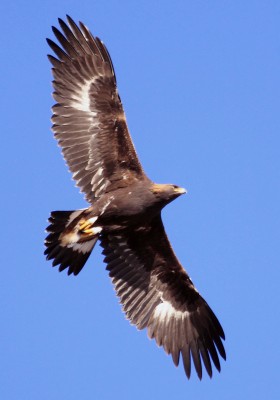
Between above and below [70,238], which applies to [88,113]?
above

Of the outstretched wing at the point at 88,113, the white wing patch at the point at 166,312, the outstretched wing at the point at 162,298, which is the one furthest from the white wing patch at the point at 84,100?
the white wing patch at the point at 166,312

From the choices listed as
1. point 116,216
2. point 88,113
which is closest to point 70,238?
point 116,216

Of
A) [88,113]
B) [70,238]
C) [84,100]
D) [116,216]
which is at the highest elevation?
[84,100]

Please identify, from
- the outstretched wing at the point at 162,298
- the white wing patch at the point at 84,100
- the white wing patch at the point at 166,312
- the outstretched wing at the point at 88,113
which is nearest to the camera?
the outstretched wing at the point at 88,113

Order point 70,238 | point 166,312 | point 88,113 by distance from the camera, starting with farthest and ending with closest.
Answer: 1. point 166,312
2. point 88,113
3. point 70,238

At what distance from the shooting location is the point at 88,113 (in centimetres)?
1348

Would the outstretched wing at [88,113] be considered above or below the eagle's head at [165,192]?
above

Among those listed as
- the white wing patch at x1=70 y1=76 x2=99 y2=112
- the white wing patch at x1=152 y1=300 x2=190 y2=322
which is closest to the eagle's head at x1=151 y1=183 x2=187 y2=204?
the white wing patch at x1=70 y1=76 x2=99 y2=112

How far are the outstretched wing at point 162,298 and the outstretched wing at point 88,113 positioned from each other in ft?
3.20

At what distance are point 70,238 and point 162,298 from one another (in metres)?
1.95

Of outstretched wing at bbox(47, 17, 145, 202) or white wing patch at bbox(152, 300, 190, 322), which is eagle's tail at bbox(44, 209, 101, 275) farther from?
white wing patch at bbox(152, 300, 190, 322)

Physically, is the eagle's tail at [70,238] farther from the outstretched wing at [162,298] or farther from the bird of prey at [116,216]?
the outstretched wing at [162,298]

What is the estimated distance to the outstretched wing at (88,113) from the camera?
1334 cm

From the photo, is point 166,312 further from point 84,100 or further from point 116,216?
point 84,100
